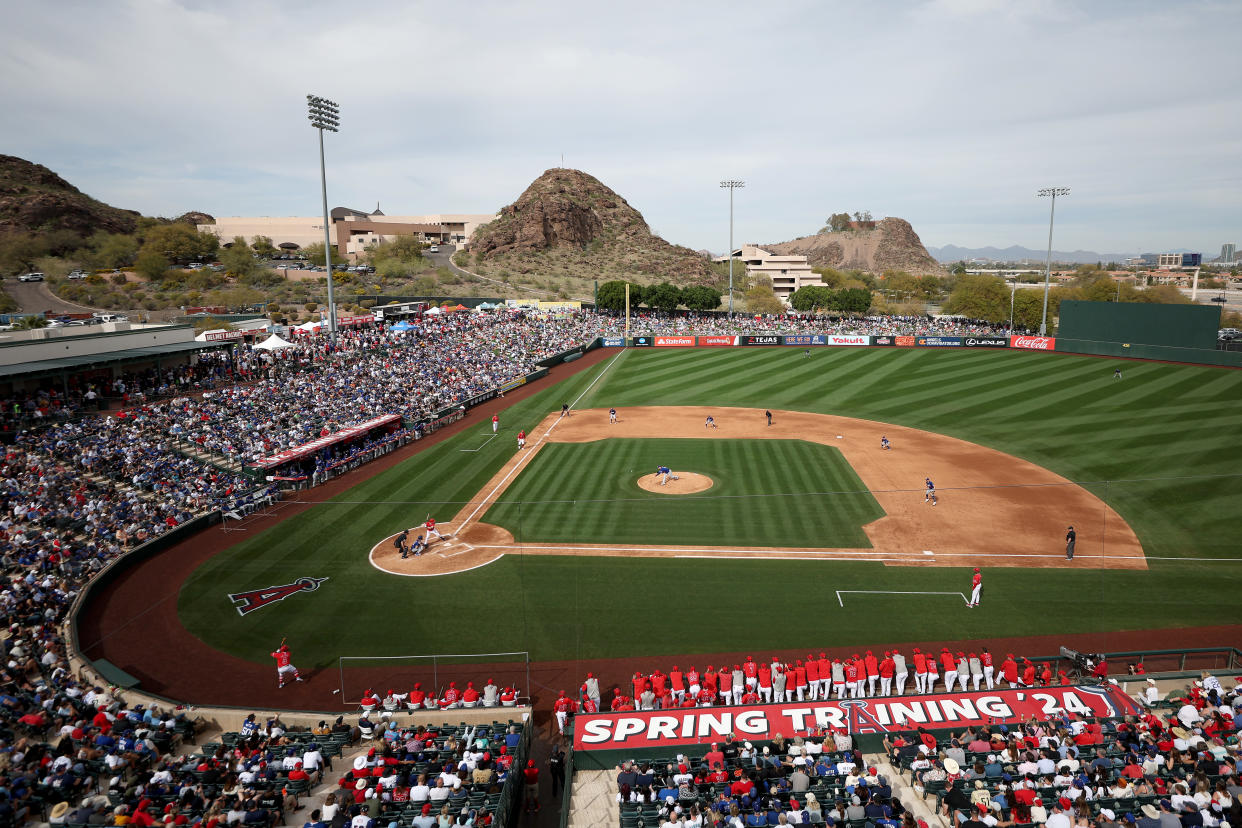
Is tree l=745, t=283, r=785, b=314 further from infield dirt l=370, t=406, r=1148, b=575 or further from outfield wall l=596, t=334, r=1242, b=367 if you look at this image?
infield dirt l=370, t=406, r=1148, b=575

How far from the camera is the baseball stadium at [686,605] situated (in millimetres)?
11758

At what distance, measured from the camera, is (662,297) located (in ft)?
295

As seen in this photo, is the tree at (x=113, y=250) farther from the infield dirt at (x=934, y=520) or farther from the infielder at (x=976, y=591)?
the infielder at (x=976, y=591)

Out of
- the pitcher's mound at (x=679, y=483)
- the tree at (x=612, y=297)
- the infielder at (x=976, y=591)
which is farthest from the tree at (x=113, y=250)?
the infielder at (x=976, y=591)

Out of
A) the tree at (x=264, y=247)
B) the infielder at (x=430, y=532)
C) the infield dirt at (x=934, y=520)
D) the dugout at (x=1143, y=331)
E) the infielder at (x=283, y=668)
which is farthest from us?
the tree at (x=264, y=247)

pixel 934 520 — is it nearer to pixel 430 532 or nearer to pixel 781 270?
pixel 430 532

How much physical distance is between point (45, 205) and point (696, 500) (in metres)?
123

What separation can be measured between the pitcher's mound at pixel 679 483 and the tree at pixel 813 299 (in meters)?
75.3

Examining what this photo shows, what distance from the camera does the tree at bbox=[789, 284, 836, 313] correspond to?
9894 centimetres

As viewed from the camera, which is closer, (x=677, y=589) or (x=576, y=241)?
(x=677, y=589)

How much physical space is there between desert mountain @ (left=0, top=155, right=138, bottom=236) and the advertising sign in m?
109

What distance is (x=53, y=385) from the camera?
33.5 meters

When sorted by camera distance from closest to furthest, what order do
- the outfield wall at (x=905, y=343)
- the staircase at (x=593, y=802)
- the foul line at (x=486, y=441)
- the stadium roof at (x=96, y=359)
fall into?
1. the staircase at (x=593, y=802)
2. the stadium roof at (x=96, y=359)
3. the foul line at (x=486, y=441)
4. the outfield wall at (x=905, y=343)

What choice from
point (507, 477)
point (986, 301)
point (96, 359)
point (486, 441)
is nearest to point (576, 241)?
point (986, 301)
